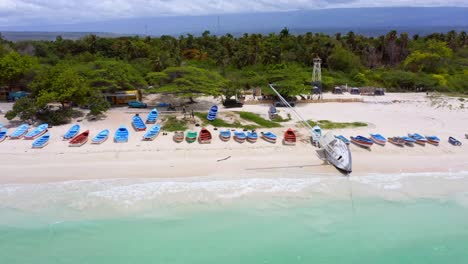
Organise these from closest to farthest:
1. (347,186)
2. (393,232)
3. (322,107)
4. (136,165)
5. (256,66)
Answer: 1. (393,232)
2. (347,186)
3. (136,165)
4. (322,107)
5. (256,66)

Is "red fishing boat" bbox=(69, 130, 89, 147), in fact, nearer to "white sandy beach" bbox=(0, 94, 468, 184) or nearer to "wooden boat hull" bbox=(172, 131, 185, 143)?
"white sandy beach" bbox=(0, 94, 468, 184)

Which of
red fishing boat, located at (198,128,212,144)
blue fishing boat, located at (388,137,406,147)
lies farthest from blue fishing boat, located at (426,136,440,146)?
red fishing boat, located at (198,128,212,144)

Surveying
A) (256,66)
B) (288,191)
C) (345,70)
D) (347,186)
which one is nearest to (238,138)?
(288,191)

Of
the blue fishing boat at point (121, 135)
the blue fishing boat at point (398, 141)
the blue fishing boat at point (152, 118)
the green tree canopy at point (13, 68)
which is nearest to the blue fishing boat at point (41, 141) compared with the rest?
the blue fishing boat at point (121, 135)

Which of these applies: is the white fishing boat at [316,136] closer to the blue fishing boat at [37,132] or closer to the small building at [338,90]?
the blue fishing boat at [37,132]

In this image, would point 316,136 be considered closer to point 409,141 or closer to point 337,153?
point 337,153

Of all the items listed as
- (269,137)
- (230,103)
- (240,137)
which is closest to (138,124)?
(240,137)

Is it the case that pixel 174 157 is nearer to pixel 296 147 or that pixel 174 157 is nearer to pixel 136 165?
pixel 136 165
